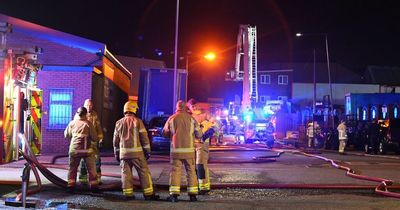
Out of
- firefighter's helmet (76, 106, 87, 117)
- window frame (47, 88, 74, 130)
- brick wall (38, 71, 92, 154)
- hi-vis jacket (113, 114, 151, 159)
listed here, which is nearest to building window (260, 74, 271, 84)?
brick wall (38, 71, 92, 154)

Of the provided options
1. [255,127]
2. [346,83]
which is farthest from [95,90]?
[346,83]

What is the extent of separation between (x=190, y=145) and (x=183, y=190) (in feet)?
4.83

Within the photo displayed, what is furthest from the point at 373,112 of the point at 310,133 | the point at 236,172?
the point at 236,172

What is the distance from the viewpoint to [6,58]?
810 cm

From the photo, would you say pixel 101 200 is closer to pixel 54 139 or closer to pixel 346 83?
pixel 54 139

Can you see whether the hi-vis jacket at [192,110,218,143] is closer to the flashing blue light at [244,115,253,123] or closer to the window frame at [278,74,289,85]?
the flashing blue light at [244,115,253,123]

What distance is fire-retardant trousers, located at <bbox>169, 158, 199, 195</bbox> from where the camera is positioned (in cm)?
898

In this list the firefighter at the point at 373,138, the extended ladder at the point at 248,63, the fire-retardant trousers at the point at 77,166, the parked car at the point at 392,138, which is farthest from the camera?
the extended ladder at the point at 248,63

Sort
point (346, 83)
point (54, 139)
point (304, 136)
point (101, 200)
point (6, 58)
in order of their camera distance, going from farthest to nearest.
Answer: point (346, 83) < point (304, 136) < point (54, 139) < point (101, 200) < point (6, 58)

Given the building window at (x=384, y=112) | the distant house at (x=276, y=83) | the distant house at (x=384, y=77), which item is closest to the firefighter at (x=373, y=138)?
the building window at (x=384, y=112)

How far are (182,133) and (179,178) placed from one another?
2.60ft

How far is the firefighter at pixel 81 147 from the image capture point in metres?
9.80

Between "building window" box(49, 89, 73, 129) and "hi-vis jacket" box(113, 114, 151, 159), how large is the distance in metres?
9.85

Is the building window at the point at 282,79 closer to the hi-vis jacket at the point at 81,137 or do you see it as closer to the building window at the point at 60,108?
the building window at the point at 60,108
